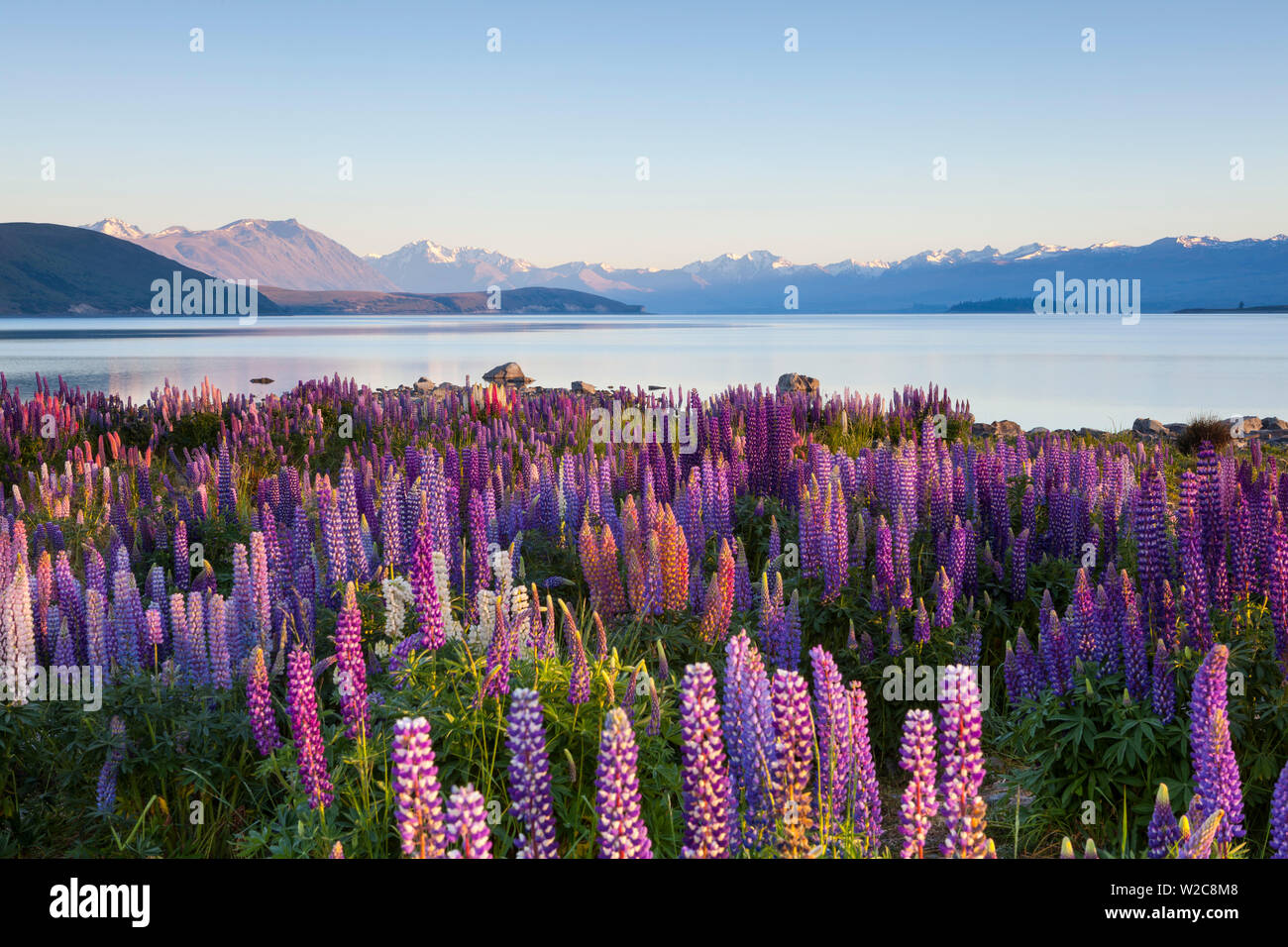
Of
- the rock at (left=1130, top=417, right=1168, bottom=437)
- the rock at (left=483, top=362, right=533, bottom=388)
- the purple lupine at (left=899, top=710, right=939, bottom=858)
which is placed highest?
the rock at (left=483, top=362, right=533, bottom=388)

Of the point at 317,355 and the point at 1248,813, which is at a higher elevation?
the point at 317,355

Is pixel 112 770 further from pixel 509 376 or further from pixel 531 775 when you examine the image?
pixel 509 376

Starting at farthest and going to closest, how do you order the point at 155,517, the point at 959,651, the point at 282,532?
the point at 155,517, the point at 282,532, the point at 959,651

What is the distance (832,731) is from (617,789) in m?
0.89

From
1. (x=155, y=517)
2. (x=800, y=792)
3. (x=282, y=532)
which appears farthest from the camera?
(x=155, y=517)

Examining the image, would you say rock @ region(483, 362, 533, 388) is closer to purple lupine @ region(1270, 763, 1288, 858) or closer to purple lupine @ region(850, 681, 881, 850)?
purple lupine @ region(850, 681, 881, 850)

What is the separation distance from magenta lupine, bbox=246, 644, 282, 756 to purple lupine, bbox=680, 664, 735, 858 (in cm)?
225

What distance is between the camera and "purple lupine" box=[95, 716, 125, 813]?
15.3ft

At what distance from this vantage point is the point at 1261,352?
62.3 metres

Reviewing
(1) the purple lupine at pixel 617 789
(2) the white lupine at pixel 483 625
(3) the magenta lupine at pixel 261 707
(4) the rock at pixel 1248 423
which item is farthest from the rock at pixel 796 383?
(1) the purple lupine at pixel 617 789

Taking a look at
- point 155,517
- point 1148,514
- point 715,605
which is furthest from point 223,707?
point 1148,514

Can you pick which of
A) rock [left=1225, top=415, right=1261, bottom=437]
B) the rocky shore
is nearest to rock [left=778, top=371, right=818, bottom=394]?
the rocky shore

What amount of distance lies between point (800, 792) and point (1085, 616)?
2598 mm
